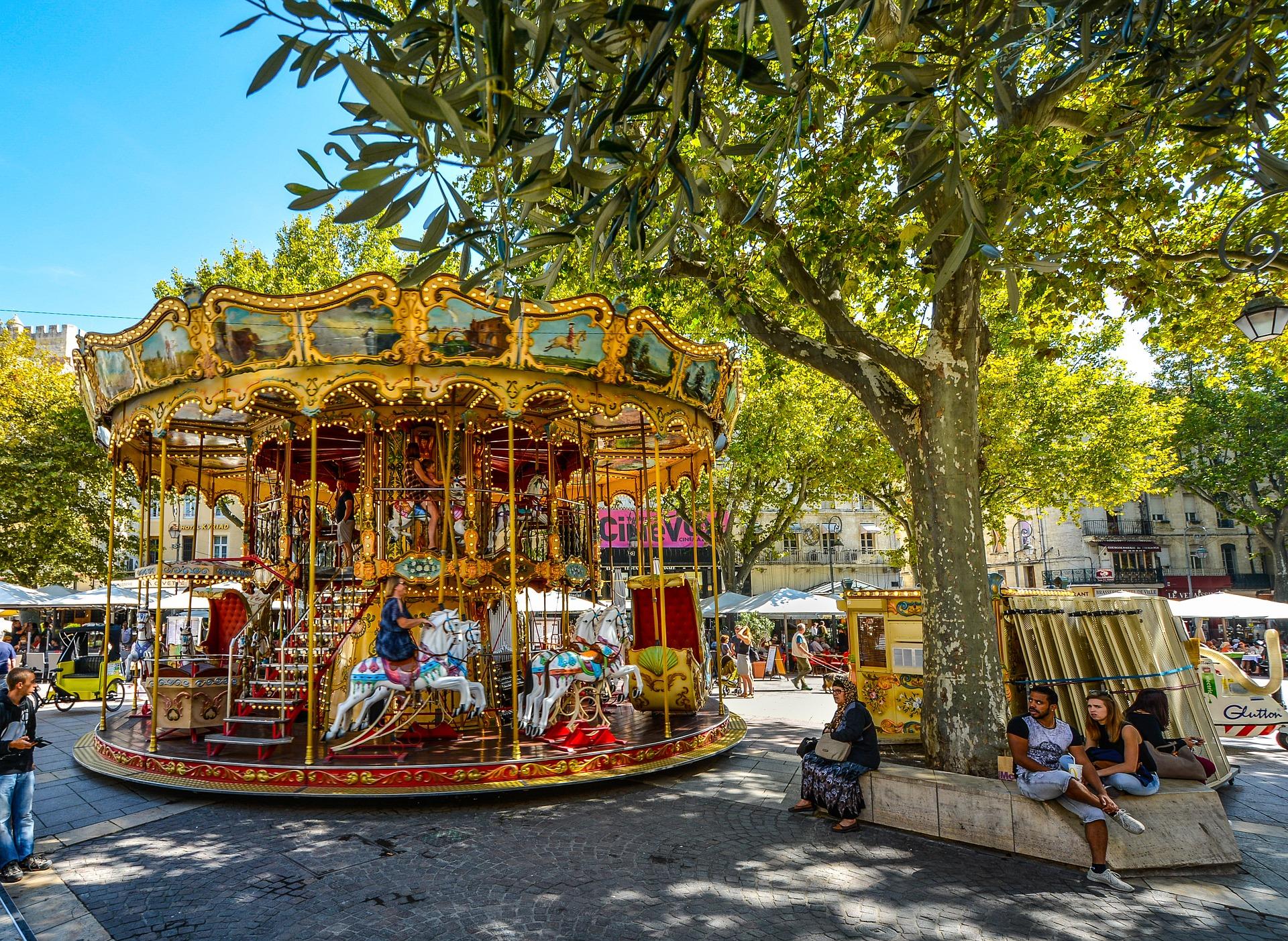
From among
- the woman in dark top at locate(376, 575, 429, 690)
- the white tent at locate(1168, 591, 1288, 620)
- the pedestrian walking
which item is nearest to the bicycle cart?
the woman in dark top at locate(376, 575, 429, 690)

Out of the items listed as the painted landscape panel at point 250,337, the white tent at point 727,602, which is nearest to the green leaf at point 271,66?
the painted landscape panel at point 250,337

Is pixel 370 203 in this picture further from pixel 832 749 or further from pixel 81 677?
pixel 81 677

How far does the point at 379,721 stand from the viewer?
30.7 feet

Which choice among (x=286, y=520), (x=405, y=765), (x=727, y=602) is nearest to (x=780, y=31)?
(x=405, y=765)

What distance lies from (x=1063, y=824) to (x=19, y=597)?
71.8ft

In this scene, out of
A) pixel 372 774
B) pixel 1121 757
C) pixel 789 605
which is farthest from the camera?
pixel 789 605

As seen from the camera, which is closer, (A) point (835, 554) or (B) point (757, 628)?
(B) point (757, 628)

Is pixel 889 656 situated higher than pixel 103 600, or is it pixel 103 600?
pixel 103 600

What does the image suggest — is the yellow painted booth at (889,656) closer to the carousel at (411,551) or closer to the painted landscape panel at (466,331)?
the carousel at (411,551)

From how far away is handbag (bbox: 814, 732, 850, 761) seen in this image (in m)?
7.29

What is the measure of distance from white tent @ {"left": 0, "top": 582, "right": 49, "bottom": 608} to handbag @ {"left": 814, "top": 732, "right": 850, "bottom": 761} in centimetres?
1936

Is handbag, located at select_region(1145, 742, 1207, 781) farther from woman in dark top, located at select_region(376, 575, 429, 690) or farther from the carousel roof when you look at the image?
woman in dark top, located at select_region(376, 575, 429, 690)

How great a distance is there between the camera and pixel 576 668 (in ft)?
31.8

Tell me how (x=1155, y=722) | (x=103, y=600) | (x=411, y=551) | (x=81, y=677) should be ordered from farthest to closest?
(x=103, y=600), (x=81, y=677), (x=411, y=551), (x=1155, y=722)
